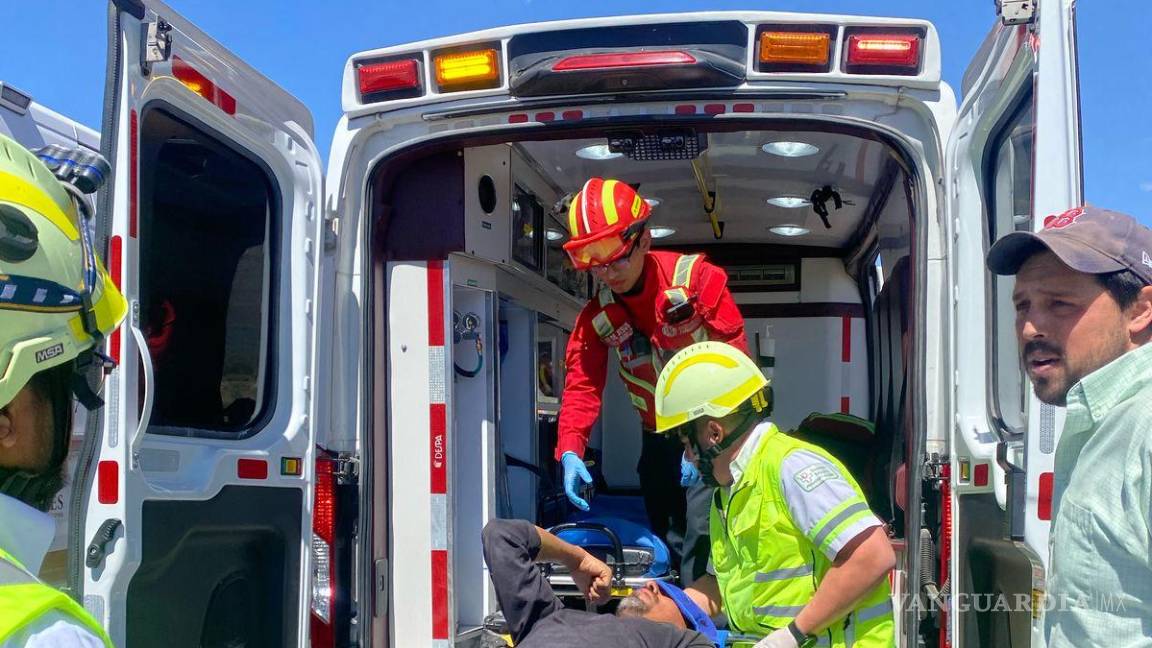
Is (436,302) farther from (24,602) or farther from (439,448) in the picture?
(24,602)

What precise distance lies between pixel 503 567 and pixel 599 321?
1.32m

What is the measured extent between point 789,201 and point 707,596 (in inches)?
125

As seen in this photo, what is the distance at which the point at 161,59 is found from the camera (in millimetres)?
2143

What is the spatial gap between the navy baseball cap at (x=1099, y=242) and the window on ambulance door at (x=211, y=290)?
212cm

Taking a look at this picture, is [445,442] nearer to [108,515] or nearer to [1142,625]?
[108,515]

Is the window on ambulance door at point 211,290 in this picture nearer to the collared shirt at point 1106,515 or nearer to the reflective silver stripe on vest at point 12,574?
the reflective silver stripe on vest at point 12,574

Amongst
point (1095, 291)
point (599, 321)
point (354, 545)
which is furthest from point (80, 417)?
point (1095, 291)

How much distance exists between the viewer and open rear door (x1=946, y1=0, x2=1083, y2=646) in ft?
6.11

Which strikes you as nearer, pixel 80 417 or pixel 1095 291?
pixel 1095 291

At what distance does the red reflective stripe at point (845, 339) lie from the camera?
262 inches

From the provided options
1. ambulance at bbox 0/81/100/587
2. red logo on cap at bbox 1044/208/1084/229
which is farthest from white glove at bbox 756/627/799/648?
ambulance at bbox 0/81/100/587

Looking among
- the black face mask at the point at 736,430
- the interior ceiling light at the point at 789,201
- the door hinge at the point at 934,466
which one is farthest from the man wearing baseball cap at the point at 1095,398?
the interior ceiling light at the point at 789,201

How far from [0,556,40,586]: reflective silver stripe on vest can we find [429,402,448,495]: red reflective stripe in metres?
2.45

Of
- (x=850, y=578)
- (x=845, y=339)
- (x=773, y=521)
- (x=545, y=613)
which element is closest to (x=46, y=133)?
(x=545, y=613)
